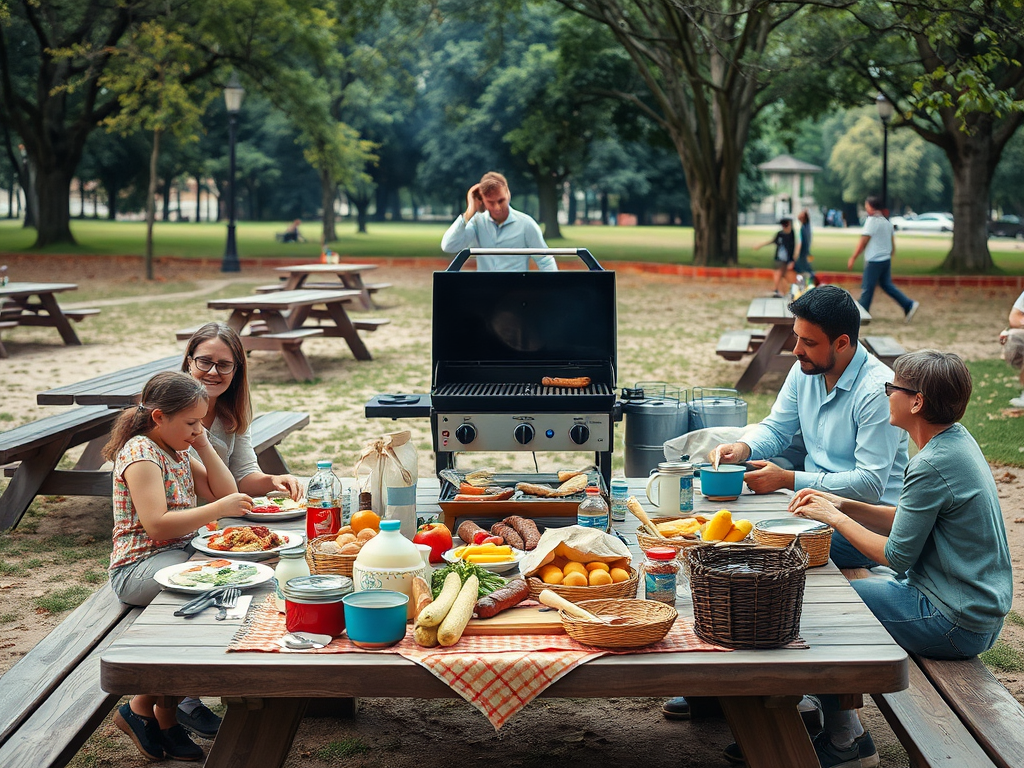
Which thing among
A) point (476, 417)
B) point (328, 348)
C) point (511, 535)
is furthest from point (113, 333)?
point (511, 535)

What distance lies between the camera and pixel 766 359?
1013cm

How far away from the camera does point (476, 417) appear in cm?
419

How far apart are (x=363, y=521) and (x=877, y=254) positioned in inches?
525

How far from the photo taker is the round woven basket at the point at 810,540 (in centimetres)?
298

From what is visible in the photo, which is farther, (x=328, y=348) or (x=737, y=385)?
(x=328, y=348)

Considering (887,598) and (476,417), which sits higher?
(476,417)

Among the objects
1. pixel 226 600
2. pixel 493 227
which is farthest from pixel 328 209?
pixel 226 600

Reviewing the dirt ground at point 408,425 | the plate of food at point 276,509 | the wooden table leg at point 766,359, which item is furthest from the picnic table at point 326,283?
the plate of food at point 276,509

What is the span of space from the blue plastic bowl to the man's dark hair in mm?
614

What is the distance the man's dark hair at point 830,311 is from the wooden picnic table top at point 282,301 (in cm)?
701

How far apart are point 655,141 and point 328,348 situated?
19775 millimetres

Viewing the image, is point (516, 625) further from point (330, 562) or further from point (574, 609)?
point (330, 562)

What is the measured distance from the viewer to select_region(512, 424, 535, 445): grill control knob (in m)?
4.18

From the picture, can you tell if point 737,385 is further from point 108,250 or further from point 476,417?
point 108,250
